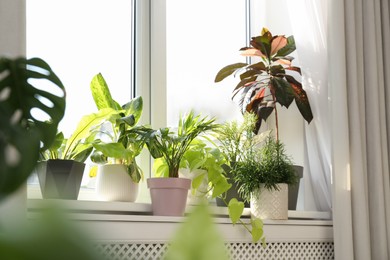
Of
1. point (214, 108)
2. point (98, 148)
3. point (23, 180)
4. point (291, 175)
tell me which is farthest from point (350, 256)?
point (23, 180)

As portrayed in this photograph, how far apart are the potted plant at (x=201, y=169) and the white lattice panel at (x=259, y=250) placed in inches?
8.3

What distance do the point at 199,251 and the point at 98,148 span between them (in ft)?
6.52

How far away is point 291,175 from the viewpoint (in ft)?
8.07

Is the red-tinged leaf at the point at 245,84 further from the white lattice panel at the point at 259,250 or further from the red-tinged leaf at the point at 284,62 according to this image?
the white lattice panel at the point at 259,250

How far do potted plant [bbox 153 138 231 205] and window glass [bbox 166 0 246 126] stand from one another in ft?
1.02

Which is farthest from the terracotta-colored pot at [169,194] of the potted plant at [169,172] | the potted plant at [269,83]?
the potted plant at [269,83]

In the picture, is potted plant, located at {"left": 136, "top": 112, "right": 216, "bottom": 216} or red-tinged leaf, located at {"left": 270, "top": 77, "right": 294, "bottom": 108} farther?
red-tinged leaf, located at {"left": 270, "top": 77, "right": 294, "bottom": 108}

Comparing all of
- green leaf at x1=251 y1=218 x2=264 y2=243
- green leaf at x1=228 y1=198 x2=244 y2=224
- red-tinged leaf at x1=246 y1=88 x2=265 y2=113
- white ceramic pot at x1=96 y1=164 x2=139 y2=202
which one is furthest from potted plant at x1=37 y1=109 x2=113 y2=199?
red-tinged leaf at x1=246 y1=88 x2=265 y2=113

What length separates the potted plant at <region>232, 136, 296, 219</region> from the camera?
7.88 feet

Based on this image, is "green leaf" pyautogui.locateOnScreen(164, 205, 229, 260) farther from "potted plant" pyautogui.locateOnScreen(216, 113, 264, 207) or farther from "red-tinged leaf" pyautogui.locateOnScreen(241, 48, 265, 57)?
"red-tinged leaf" pyautogui.locateOnScreen(241, 48, 265, 57)

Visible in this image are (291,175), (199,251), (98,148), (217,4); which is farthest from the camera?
(217,4)

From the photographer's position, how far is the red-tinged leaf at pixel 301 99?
2623mm

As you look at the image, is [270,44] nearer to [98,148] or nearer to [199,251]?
[98,148]

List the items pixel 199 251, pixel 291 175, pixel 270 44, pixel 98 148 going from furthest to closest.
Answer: pixel 270 44, pixel 291 175, pixel 98 148, pixel 199 251
